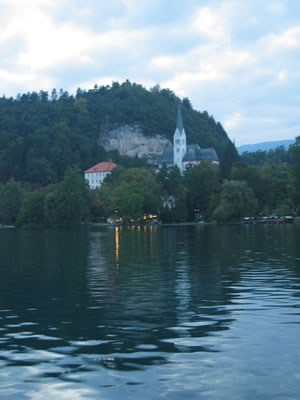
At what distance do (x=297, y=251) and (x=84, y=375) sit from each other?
30.6 metres

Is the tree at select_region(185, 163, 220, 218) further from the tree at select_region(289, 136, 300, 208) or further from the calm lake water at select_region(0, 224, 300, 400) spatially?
the calm lake water at select_region(0, 224, 300, 400)

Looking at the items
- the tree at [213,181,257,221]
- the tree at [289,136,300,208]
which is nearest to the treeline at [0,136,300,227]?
the tree at [213,181,257,221]

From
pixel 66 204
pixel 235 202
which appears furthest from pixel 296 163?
pixel 66 204

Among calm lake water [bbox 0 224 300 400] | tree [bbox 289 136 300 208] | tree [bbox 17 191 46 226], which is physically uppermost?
tree [bbox 289 136 300 208]

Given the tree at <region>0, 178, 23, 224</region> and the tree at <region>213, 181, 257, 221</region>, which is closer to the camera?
the tree at <region>213, 181, 257, 221</region>

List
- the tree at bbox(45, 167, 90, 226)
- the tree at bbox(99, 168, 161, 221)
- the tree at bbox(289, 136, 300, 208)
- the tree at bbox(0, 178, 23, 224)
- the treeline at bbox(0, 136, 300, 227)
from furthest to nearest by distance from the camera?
the tree at bbox(0, 178, 23, 224)
the tree at bbox(99, 168, 161, 221)
the tree at bbox(45, 167, 90, 226)
the treeline at bbox(0, 136, 300, 227)
the tree at bbox(289, 136, 300, 208)

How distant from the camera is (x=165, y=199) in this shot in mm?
138125

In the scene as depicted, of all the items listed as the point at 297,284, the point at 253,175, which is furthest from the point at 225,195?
Result: the point at 297,284

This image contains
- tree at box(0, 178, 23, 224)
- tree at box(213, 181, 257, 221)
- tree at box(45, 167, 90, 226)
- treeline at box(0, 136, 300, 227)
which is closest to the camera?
tree at box(213, 181, 257, 221)

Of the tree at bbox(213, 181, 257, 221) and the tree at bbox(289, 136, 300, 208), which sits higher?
the tree at bbox(289, 136, 300, 208)

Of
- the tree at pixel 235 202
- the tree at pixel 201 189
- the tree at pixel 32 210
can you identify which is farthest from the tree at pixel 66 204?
the tree at pixel 235 202

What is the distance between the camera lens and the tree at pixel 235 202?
11438cm

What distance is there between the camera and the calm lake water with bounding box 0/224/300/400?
32.2 ft

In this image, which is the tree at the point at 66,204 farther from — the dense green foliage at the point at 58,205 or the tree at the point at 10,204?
the tree at the point at 10,204
